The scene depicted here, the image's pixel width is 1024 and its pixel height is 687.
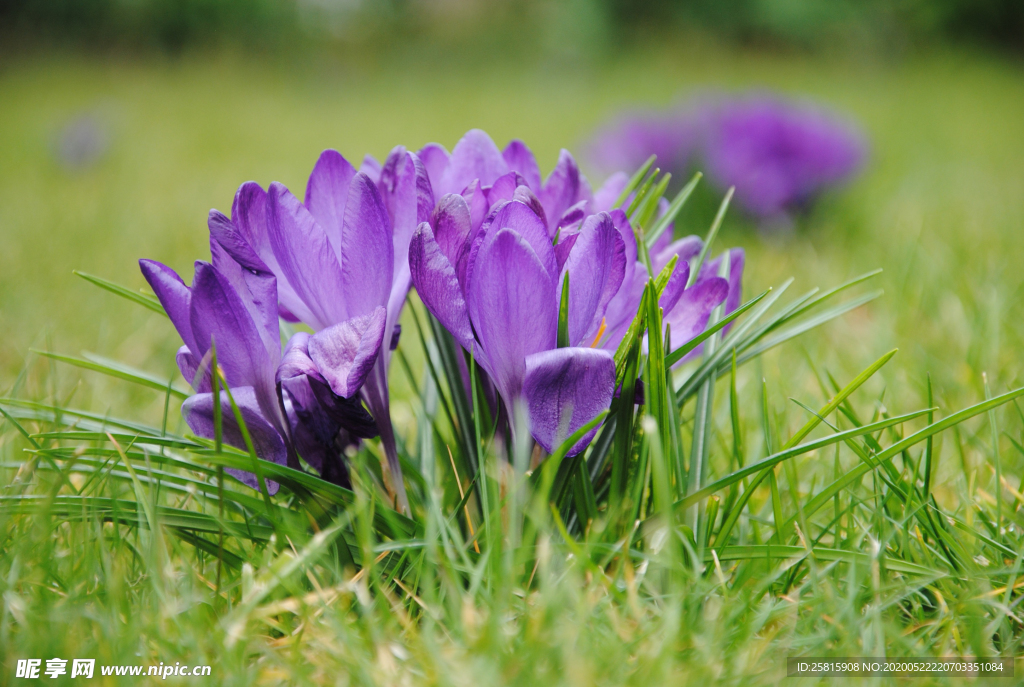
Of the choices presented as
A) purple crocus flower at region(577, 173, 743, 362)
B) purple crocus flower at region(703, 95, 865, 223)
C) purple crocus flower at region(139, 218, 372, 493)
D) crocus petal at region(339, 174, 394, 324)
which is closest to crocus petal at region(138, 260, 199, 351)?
purple crocus flower at region(139, 218, 372, 493)

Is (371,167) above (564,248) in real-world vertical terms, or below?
above

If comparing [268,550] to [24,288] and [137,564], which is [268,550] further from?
[24,288]

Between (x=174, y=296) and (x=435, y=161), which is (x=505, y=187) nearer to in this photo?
(x=435, y=161)

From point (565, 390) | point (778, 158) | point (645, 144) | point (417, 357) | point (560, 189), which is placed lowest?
point (565, 390)

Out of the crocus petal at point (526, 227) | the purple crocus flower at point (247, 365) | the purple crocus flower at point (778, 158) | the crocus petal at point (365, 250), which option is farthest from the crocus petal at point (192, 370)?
the purple crocus flower at point (778, 158)

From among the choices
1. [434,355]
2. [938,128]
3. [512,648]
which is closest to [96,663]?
[512,648]

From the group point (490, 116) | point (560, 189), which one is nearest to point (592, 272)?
point (560, 189)

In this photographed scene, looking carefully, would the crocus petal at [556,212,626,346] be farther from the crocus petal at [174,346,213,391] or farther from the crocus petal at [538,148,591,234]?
the crocus petal at [174,346,213,391]

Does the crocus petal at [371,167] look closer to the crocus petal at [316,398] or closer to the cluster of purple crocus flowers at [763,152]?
the crocus petal at [316,398]
